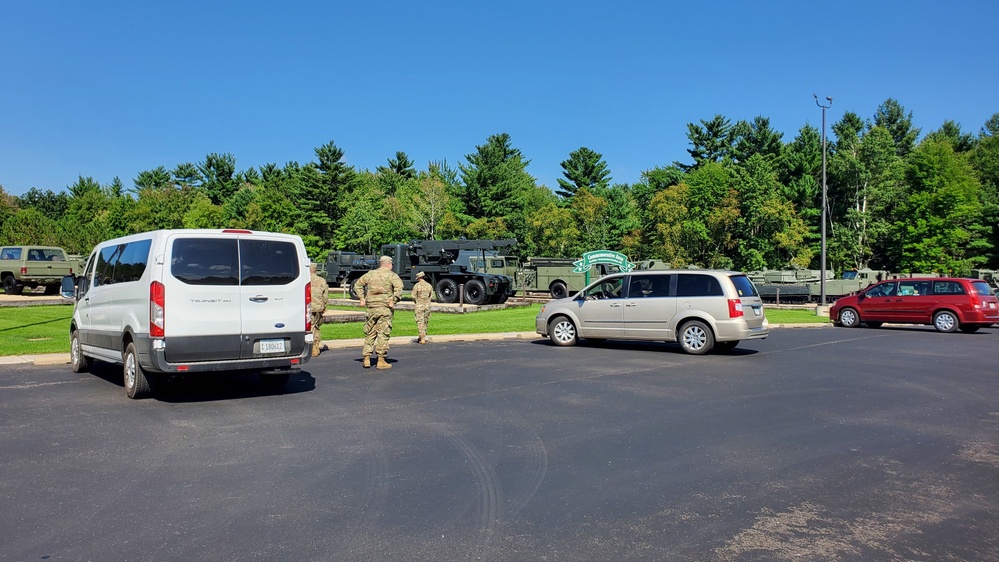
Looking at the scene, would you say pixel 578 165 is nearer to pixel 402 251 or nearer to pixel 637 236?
pixel 637 236

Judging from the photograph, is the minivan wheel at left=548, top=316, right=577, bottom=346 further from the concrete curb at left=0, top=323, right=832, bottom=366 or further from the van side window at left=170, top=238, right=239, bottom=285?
the van side window at left=170, top=238, right=239, bottom=285

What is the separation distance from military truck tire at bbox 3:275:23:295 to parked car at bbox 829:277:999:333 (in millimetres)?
31674

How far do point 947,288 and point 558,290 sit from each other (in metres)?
18.3

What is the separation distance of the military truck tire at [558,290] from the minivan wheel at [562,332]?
19.6 metres

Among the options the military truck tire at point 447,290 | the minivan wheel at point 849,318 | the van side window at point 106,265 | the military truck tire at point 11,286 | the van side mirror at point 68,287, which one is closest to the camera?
the van side window at point 106,265

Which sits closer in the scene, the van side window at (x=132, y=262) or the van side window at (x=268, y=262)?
the van side window at (x=132, y=262)

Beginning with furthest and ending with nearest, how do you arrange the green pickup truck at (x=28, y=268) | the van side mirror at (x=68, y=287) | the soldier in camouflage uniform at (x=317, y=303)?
the green pickup truck at (x=28, y=268) → the soldier in camouflage uniform at (x=317, y=303) → the van side mirror at (x=68, y=287)

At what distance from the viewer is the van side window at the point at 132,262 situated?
8.48 metres

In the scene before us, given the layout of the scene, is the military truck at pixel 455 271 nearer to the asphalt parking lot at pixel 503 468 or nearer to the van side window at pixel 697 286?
the van side window at pixel 697 286

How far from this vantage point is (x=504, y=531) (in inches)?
168

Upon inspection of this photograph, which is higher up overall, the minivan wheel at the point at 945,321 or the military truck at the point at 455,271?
the military truck at the point at 455,271

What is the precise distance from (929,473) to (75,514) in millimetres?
6101

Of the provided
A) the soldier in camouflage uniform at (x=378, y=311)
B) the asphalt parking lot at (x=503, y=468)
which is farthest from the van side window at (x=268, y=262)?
the soldier in camouflage uniform at (x=378, y=311)

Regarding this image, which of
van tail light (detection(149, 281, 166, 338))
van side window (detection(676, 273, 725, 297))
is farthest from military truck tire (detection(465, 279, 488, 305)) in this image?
van tail light (detection(149, 281, 166, 338))
